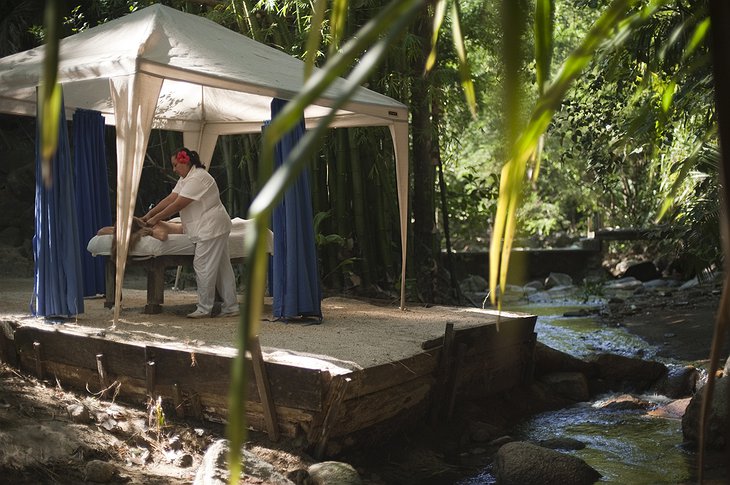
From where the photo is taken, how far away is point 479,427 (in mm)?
5480

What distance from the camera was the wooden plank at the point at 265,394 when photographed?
13.7ft

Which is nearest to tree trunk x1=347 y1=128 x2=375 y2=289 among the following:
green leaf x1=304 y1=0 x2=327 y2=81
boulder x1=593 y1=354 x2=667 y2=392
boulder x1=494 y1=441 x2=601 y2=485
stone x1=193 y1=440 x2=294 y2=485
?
boulder x1=593 y1=354 x2=667 y2=392

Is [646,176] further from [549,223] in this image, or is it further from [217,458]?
[217,458]

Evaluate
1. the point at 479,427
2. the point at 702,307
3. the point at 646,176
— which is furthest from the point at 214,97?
the point at 646,176

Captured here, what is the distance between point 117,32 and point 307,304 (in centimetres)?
228

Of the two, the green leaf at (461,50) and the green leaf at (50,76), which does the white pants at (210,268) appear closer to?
the green leaf at (461,50)

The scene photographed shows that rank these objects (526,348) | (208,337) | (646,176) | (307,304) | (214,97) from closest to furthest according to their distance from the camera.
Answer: (208,337) → (307,304) → (526,348) → (214,97) → (646,176)

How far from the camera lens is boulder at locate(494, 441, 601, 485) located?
4.55m

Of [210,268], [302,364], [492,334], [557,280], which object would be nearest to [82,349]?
[210,268]

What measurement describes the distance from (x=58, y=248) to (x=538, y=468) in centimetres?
337

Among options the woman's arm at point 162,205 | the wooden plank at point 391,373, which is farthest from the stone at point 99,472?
the woman's arm at point 162,205

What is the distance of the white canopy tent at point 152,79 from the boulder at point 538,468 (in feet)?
7.48

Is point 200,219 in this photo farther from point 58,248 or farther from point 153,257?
point 58,248

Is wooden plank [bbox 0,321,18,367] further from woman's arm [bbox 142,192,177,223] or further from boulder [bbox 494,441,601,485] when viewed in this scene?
boulder [bbox 494,441,601,485]
